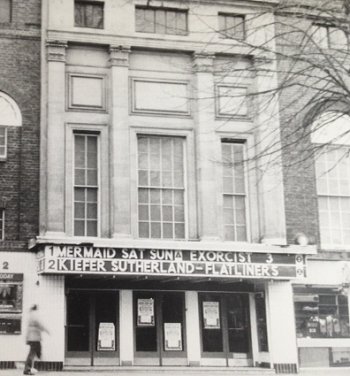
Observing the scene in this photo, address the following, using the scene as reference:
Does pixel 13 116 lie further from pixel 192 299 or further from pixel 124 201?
pixel 192 299

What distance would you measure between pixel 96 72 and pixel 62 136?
2.40m

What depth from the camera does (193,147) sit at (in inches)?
843

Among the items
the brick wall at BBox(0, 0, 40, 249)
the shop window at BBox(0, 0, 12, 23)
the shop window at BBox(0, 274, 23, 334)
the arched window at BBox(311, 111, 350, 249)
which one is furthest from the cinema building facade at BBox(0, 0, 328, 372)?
the arched window at BBox(311, 111, 350, 249)

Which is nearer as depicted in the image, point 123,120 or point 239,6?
point 123,120

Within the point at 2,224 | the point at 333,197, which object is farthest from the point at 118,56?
the point at 333,197

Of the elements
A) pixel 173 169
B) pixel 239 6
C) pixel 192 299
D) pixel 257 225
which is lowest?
pixel 192 299

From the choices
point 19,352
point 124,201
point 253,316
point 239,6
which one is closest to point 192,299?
point 253,316

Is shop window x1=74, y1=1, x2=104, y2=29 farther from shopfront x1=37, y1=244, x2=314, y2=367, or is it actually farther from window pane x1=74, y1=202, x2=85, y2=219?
shopfront x1=37, y1=244, x2=314, y2=367

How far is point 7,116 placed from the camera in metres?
20.2

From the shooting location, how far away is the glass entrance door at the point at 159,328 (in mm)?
20094

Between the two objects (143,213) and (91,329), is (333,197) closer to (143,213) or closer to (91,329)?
(143,213)

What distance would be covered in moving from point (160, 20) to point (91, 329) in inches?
390

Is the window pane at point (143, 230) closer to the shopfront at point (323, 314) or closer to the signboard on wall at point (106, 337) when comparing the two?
the signboard on wall at point (106, 337)

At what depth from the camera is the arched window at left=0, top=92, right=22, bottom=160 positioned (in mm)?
20094
